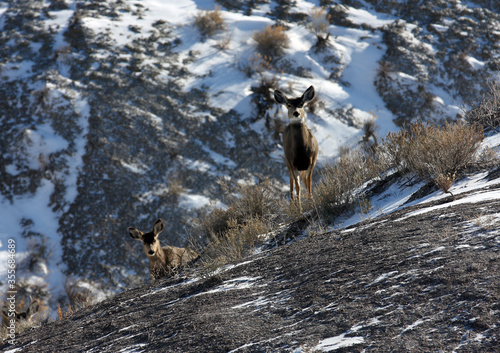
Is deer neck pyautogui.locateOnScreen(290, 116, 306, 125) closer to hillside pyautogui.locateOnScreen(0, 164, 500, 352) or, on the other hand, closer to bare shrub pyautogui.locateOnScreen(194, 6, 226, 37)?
hillside pyautogui.locateOnScreen(0, 164, 500, 352)

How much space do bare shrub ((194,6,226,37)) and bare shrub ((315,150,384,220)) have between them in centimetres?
1241

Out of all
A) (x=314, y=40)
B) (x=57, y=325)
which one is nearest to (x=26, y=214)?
(x=57, y=325)

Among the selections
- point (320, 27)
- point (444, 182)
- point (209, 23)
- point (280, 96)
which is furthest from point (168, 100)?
point (444, 182)

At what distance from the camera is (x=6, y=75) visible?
14.1 m

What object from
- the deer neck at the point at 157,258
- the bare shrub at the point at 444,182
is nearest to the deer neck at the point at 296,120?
the bare shrub at the point at 444,182

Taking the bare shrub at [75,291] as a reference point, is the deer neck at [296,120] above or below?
above

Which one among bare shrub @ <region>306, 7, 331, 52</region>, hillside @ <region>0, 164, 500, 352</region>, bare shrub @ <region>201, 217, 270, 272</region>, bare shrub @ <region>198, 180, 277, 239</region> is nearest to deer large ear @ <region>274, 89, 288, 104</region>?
bare shrub @ <region>198, 180, 277, 239</region>

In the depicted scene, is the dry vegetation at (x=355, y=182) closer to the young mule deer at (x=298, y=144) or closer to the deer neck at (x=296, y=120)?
the young mule deer at (x=298, y=144)

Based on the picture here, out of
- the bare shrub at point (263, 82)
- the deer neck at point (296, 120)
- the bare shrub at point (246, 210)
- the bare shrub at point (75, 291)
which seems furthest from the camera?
the bare shrub at point (263, 82)

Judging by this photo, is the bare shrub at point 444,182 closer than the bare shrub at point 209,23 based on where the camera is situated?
Yes

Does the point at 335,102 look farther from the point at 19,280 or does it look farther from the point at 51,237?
the point at 19,280

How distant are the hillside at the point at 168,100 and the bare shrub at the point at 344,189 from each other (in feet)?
12.7

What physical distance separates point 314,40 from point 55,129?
11.4m

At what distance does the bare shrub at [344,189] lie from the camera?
614 centimetres
